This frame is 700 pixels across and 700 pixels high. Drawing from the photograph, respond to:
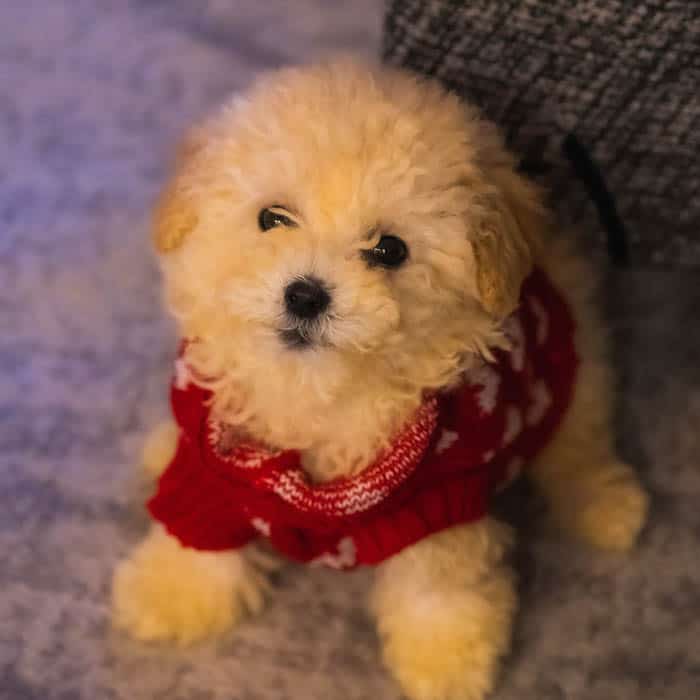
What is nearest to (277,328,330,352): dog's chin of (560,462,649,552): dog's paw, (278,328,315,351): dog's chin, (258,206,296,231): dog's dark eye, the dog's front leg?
(278,328,315,351): dog's chin

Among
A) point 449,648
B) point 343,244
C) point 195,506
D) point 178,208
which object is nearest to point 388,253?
Answer: point 343,244

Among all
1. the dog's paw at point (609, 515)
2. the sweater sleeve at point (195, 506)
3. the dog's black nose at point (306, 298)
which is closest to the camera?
the dog's black nose at point (306, 298)

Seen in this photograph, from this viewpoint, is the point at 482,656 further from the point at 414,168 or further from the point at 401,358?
the point at 414,168

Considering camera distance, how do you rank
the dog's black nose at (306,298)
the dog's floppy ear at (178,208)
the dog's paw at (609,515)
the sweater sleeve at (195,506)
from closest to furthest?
the dog's black nose at (306,298) → the dog's floppy ear at (178,208) → the sweater sleeve at (195,506) → the dog's paw at (609,515)

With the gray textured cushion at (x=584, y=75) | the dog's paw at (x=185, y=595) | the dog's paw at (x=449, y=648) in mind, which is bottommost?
the dog's paw at (x=185, y=595)

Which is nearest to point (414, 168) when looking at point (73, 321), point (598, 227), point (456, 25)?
point (456, 25)

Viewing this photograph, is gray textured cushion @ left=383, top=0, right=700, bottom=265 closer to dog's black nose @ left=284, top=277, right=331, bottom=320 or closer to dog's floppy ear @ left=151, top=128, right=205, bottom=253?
dog's floppy ear @ left=151, top=128, right=205, bottom=253

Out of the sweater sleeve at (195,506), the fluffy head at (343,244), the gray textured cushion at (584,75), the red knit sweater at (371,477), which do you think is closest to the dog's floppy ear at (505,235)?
the fluffy head at (343,244)

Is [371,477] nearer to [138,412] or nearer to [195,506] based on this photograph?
[195,506]

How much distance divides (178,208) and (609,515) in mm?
742

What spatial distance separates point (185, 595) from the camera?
1271mm

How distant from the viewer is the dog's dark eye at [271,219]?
100 cm

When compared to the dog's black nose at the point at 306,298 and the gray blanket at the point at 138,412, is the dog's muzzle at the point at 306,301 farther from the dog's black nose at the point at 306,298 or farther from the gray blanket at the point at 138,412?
the gray blanket at the point at 138,412

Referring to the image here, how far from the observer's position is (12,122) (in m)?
1.91
